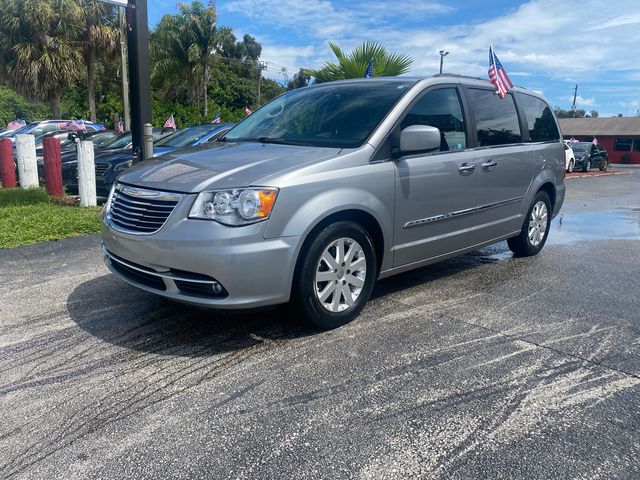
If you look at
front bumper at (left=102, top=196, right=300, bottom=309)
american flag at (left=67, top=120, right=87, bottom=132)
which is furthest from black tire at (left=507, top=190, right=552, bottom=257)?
american flag at (left=67, top=120, right=87, bottom=132)

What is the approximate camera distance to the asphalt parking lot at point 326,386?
8.17 feet

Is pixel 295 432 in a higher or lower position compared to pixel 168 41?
lower

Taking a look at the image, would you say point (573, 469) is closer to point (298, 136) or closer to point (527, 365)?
point (527, 365)

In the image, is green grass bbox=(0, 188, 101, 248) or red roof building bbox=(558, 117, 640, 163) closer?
green grass bbox=(0, 188, 101, 248)

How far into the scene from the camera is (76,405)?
2928 mm

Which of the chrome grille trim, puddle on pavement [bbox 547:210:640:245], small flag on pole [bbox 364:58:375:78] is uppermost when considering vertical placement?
small flag on pole [bbox 364:58:375:78]

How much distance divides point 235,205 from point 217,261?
0.36 metres

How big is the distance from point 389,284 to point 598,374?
2.17 meters

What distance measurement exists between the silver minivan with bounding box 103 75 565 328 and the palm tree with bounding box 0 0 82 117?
2441 centimetres

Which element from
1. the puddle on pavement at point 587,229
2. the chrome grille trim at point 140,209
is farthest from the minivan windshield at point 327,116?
the puddle on pavement at point 587,229

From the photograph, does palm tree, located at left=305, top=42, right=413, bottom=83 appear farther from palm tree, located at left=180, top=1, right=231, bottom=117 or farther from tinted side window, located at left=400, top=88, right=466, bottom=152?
palm tree, located at left=180, top=1, right=231, bottom=117

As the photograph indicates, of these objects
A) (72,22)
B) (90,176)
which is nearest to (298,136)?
(90,176)

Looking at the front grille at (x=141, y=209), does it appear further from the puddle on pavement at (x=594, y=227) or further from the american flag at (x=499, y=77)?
the puddle on pavement at (x=594, y=227)

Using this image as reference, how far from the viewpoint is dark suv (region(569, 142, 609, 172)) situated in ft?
83.5
